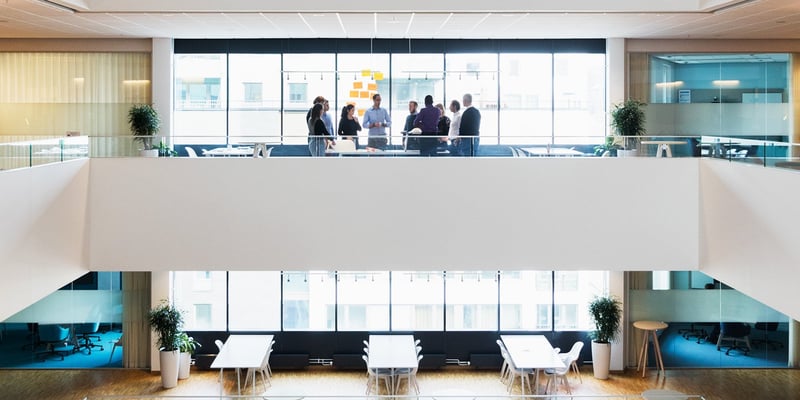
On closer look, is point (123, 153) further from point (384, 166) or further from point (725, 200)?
point (725, 200)

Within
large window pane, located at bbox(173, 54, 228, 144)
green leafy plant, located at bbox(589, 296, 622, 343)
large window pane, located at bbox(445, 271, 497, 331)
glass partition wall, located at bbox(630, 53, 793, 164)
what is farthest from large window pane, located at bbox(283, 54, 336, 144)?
green leafy plant, located at bbox(589, 296, 622, 343)

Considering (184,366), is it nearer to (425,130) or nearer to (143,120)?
(143,120)

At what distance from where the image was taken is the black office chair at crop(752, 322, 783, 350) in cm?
1541

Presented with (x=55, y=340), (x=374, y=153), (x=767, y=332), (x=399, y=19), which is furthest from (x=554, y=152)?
(x=55, y=340)

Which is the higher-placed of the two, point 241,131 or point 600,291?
point 241,131

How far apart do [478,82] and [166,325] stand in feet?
22.6

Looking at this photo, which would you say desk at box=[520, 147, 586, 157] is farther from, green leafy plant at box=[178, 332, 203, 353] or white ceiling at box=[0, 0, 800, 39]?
green leafy plant at box=[178, 332, 203, 353]

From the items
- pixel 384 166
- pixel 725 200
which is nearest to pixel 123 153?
pixel 384 166

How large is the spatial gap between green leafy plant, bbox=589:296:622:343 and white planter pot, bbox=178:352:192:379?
23.1 ft

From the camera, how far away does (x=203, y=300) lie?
15828 millimetres

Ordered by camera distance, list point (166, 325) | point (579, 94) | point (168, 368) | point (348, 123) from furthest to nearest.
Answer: point (579, 94)
point (166, 325)
point (168, 368)
point (348, 123)

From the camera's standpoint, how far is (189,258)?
11.9 m

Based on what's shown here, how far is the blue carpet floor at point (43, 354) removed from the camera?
1517 cm

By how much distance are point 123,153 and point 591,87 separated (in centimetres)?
825
